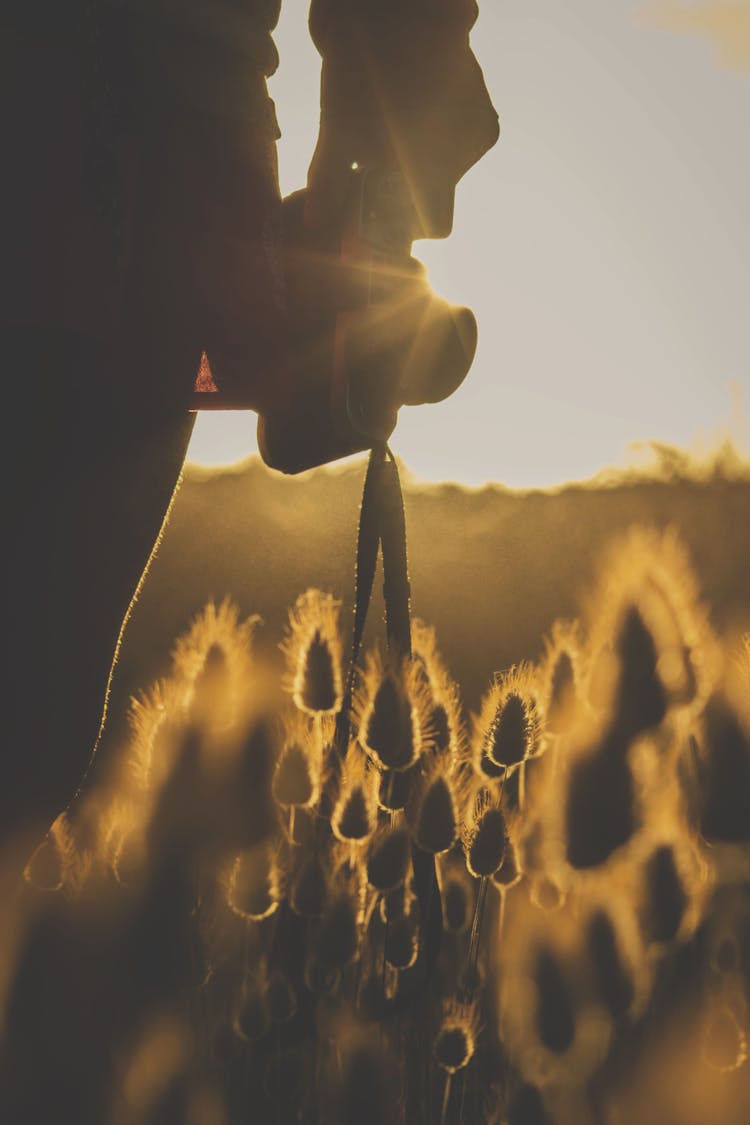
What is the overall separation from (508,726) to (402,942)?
0.56 ft

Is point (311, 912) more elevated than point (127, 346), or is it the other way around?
point (127, 346)

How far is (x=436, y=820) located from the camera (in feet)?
1.97

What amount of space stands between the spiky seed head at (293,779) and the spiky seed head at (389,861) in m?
0.07

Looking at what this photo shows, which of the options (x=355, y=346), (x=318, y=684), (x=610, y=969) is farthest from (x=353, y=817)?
(x=355, y=346)

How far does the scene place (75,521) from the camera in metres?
0.41

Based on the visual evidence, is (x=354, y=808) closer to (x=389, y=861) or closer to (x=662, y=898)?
(x=389, y=861)

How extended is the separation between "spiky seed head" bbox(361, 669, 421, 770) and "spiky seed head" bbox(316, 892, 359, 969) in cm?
10

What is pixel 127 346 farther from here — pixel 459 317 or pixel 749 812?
pixel 749 812

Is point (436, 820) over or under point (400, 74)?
under

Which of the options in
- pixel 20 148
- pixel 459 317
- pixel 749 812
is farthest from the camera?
pixel 749 812

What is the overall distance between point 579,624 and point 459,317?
43cm

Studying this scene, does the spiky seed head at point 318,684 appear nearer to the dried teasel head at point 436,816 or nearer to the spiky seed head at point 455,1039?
the dried teasel head at point 436,816

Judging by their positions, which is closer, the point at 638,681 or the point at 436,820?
the point at 436,820

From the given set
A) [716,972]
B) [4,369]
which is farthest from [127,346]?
[716,972]
